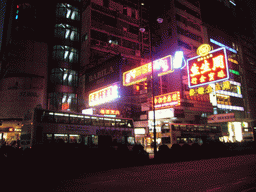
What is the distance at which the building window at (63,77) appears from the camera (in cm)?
3769

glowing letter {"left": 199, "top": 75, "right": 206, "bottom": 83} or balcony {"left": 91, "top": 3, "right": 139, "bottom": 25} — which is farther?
balcony {"left": 91, "top": 3, "right": 139, "bottom": 25}

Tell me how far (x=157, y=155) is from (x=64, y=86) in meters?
27.4

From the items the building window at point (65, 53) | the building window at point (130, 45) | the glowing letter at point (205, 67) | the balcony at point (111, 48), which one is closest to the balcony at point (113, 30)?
the building window at point (130, 45)

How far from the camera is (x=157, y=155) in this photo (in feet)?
52.0

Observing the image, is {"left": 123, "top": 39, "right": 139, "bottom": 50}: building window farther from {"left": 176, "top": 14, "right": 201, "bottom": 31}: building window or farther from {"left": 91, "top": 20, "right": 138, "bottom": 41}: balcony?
{"left": 176, "top": 14, "right": 201, "bottom": 31}: building window

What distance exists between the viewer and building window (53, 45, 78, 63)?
38.2 metres

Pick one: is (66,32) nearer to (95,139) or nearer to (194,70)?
(95,139)

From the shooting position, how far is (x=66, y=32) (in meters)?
39.8

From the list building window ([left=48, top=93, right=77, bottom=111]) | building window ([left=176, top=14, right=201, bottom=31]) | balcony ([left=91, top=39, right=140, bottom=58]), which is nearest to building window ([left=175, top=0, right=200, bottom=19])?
building window ([left=176, top=14, right=201, bottom=31])

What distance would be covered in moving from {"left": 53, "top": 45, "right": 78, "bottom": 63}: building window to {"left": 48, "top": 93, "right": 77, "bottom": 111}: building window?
7536mm

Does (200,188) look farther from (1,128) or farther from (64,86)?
(64,86)

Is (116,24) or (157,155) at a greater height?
(116,24)

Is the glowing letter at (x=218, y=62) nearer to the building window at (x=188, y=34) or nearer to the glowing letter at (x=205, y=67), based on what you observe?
the glowing letter at (x=205, y=67)

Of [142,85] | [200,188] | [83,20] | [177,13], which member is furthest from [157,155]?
[177,13]
